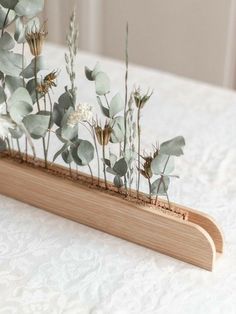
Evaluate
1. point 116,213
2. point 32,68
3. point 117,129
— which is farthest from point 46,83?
point 116,213

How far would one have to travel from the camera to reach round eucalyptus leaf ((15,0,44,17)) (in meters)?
1.11

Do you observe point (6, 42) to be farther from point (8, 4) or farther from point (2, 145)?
point (2, 145)

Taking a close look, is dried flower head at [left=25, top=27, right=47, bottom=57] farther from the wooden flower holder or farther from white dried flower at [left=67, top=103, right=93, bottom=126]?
the wooden flower holder

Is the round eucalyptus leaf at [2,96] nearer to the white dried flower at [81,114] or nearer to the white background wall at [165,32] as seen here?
the white dried flower at [81,114]

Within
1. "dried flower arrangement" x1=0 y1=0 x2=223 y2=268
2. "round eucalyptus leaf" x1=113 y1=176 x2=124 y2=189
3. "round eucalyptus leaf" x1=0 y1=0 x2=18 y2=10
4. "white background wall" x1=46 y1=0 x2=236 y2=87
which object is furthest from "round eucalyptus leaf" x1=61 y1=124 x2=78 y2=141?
"white background wall" x1=46 y1=0 x2=236 y2=87

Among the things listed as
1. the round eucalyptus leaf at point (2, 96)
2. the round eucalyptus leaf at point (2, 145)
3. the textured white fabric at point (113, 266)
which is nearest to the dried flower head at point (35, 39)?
the round eucalyptus leaf at point (2, 96)

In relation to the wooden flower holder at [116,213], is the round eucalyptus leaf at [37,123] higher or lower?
higher

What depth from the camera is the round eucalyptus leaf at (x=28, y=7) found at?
111 cm

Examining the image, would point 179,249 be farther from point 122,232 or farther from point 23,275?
point 23,275

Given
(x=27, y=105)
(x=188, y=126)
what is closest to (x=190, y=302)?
(x=27, y=105)

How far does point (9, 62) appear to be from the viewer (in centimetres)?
115

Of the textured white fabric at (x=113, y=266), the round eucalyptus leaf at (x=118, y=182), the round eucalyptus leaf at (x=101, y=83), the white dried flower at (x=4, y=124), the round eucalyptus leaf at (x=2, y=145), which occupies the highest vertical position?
the round eucalyptus leaf at (x=101, y=83)

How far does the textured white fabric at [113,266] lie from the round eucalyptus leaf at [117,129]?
18 centimetres

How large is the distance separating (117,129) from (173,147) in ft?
0.34
